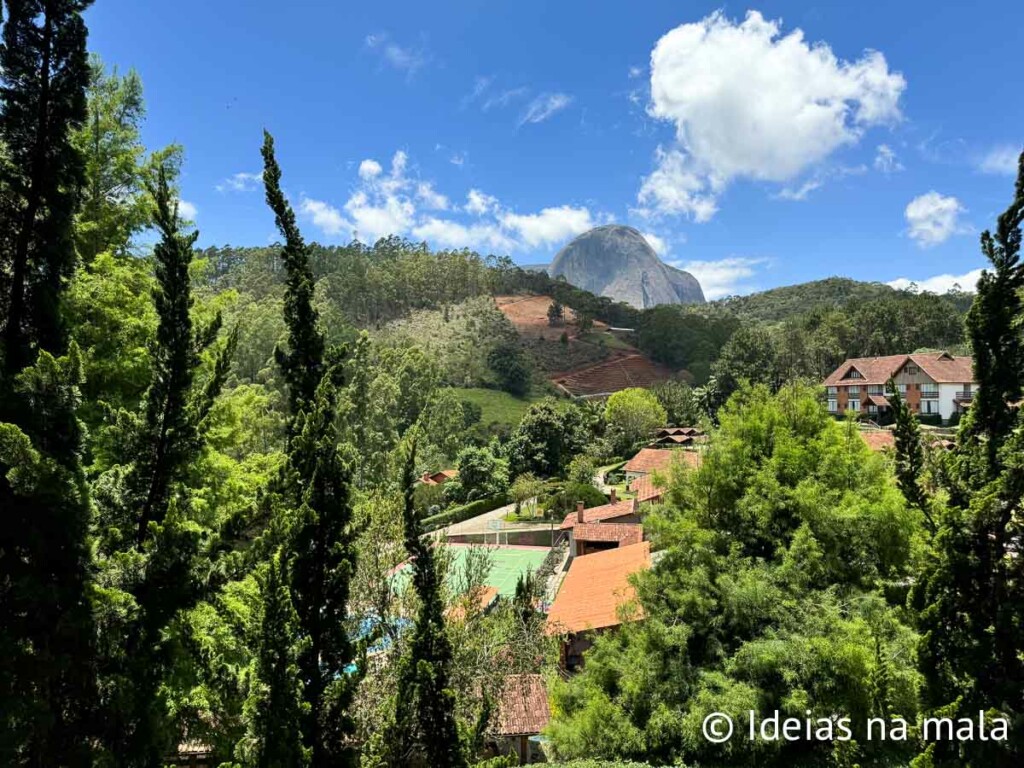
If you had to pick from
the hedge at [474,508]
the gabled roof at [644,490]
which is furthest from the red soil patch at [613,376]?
the gabled roof at [644,490]

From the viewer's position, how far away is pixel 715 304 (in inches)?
5630

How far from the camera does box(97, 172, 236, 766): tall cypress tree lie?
3430 mm

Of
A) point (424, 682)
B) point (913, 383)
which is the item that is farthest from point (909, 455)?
point (913, 383)

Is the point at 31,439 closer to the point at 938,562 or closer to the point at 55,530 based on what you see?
the point at 55,530

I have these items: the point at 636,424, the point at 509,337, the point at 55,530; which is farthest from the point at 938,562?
the point at 509,337

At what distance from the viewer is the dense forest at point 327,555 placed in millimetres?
3408

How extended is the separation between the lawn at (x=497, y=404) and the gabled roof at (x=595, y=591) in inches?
1582

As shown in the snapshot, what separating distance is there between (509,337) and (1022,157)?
77.5 metres

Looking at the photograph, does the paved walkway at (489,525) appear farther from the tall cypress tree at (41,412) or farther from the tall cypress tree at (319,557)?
the tall cypress tree at (41,412)

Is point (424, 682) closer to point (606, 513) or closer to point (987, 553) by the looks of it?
point (987, 553)

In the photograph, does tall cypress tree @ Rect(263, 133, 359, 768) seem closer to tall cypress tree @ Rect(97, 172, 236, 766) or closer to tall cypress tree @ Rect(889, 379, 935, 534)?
tall cypress tree @ Rect(97, 172, 236, 766)

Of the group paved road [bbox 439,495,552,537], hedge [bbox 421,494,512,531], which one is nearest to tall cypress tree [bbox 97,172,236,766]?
paved road [bbox 439,495,552,537]

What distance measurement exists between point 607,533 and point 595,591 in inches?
293

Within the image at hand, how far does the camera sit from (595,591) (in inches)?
671
